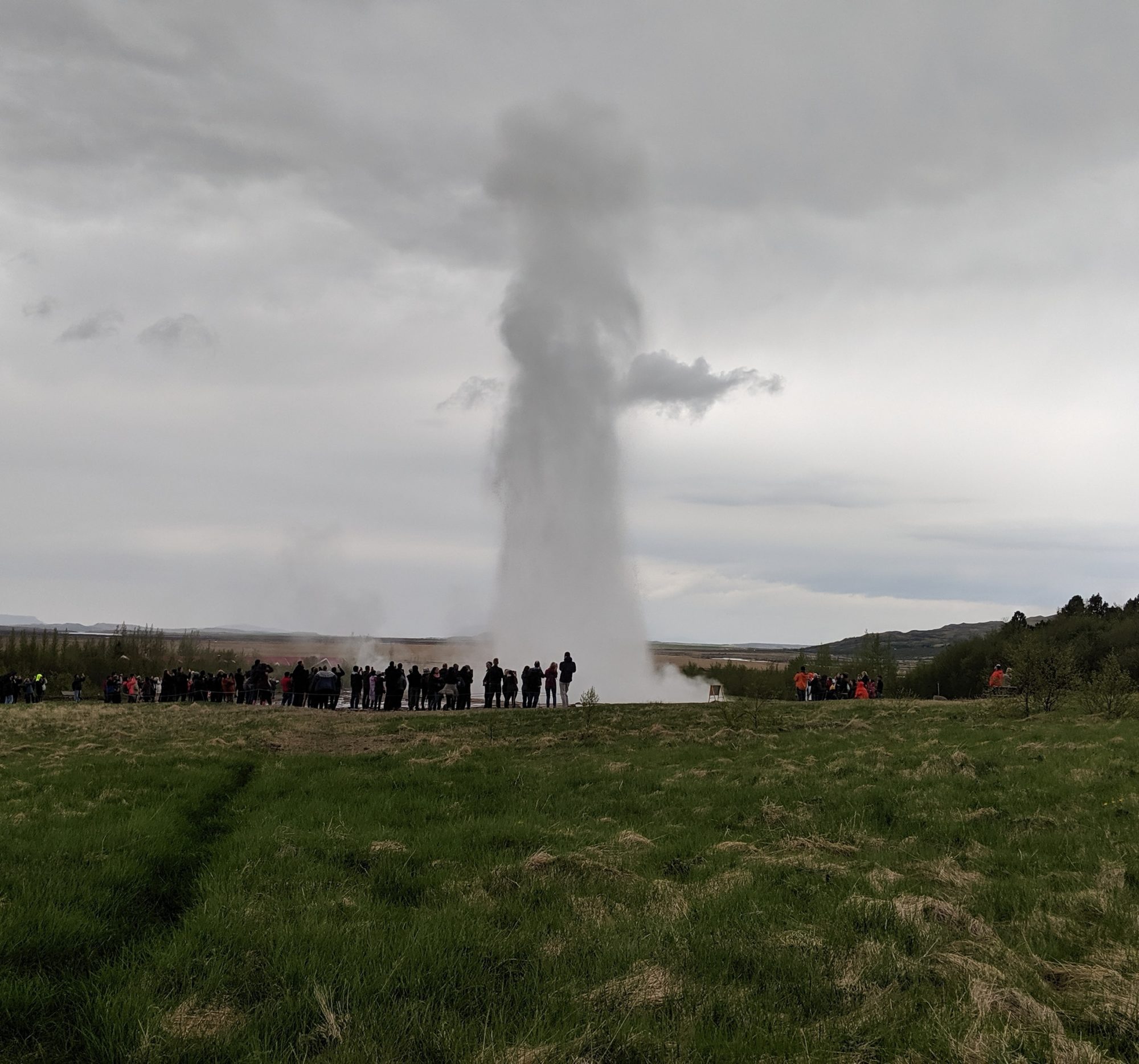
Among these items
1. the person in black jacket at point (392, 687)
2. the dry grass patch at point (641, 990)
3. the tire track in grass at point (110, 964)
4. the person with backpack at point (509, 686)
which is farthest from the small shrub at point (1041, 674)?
the tire track in grass at point (110, 964)

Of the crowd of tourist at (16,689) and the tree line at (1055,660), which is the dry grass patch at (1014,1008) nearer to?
the tree line at (1055,660)

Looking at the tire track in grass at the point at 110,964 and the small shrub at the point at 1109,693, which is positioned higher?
the small shrub at the point at 1109,693

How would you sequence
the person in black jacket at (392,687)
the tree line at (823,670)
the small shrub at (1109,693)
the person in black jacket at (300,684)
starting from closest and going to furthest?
the small shrub at (1109,693) < the person in black jacket at (392,687) < the person in black jacket at (300,684) < the tree line at (823,670)

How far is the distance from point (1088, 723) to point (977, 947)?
19576mm

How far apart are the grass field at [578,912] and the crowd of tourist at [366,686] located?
19627 mm

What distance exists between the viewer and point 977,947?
746 cm

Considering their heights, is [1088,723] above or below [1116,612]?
below

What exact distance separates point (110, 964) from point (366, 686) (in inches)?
1379

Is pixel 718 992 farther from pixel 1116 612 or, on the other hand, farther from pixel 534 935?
pixel 1116 612

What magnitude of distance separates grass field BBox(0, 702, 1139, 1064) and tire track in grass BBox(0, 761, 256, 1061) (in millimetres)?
32

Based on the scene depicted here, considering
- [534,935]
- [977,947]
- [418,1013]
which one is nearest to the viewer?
[418,1013]

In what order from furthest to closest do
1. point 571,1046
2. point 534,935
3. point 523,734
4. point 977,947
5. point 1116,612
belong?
point 1116,612 < point 523,734 < point 534,935 < point 977,947 < point 571,1046

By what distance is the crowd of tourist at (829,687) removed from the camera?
4209 cm

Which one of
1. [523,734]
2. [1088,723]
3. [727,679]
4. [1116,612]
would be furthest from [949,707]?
[727,679]
